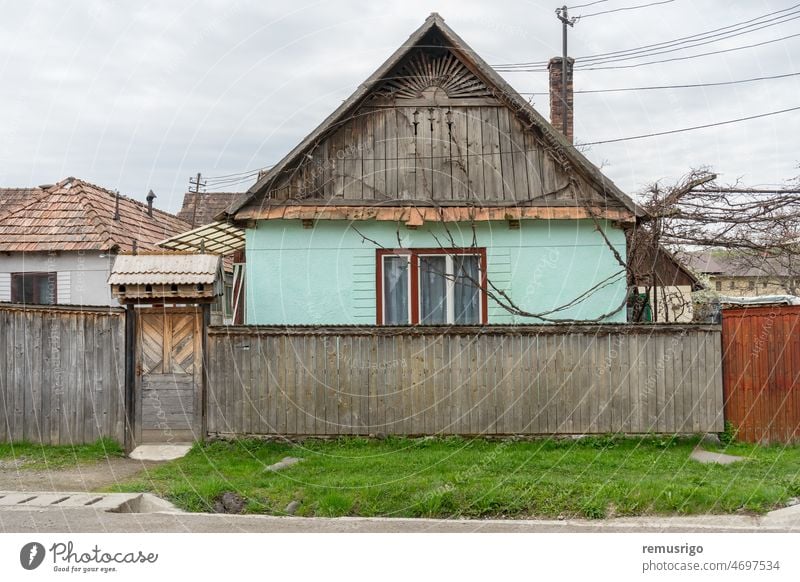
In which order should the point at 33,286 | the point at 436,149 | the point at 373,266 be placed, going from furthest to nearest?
the point at 33,286
the point at 436,149
the point at 373,266

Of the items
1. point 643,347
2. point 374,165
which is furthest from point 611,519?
point 374,165

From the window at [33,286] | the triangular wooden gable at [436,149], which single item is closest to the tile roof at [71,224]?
the window at [33,286]

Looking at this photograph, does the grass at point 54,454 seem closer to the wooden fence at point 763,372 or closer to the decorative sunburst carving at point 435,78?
the decorative sunburst carving at point 435,78

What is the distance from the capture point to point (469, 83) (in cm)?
1413

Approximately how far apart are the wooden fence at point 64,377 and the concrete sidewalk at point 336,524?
351 cm

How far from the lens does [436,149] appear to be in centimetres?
1402

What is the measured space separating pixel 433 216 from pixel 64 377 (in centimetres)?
637

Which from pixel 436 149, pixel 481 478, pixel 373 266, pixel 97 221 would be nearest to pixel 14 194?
pixel 97 221

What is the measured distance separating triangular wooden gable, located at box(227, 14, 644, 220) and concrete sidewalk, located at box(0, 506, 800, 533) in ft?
22.3

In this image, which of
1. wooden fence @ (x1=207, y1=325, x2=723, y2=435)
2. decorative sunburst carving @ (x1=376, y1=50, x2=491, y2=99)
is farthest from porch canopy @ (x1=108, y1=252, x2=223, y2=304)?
decorative sunburst carving @ (x1=376, y1=50, x2=491, y2=99)

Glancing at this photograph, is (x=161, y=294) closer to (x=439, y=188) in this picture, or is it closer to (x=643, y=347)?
(x=439, y=188)

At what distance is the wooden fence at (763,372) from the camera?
11.1m

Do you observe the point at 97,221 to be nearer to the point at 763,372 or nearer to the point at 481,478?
the point at 481,478

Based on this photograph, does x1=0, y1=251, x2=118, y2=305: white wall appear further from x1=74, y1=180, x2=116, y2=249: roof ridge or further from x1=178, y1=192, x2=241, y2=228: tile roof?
x1=178, y1=192, x2=241, y2=228: tile roof
